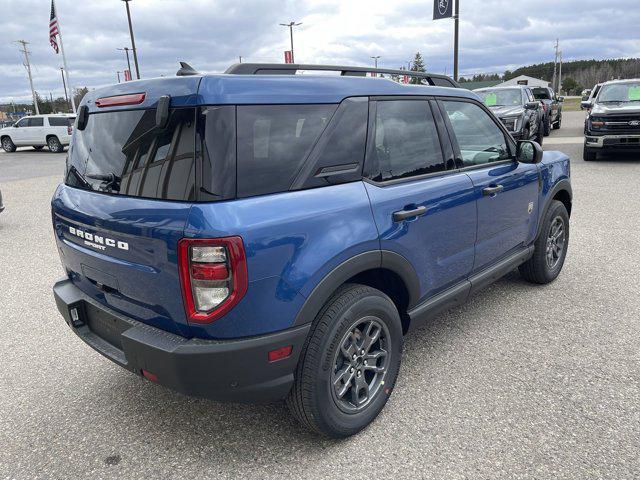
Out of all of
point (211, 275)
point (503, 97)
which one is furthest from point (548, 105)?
point (211, 275)

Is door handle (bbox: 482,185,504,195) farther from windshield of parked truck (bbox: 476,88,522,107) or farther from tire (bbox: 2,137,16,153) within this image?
tire (bbox: 2,137,16,153)

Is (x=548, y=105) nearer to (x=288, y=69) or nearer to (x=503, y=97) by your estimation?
(x=503, y=97)

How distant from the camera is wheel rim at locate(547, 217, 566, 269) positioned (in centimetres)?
443

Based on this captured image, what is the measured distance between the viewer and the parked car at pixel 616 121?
36.4 feet

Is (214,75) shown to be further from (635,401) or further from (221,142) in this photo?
(635,401)

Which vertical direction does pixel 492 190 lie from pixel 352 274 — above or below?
above

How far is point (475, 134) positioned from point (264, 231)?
85.4 inches

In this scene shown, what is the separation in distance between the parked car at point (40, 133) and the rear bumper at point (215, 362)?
2263 cm

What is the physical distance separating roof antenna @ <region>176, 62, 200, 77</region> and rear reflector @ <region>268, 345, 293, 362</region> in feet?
4.36

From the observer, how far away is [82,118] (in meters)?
2.69

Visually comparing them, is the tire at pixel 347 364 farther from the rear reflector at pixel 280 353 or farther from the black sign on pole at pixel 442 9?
the black sign on pole at pixel 442 9

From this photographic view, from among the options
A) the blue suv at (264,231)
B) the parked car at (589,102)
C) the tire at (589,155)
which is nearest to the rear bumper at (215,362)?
the blue suv at (264,231)

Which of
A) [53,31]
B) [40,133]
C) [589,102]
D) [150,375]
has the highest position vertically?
[53,31]

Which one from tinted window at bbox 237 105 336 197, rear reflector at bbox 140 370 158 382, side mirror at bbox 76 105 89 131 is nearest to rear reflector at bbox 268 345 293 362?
rear reflector at bbox 140 370 158 382
